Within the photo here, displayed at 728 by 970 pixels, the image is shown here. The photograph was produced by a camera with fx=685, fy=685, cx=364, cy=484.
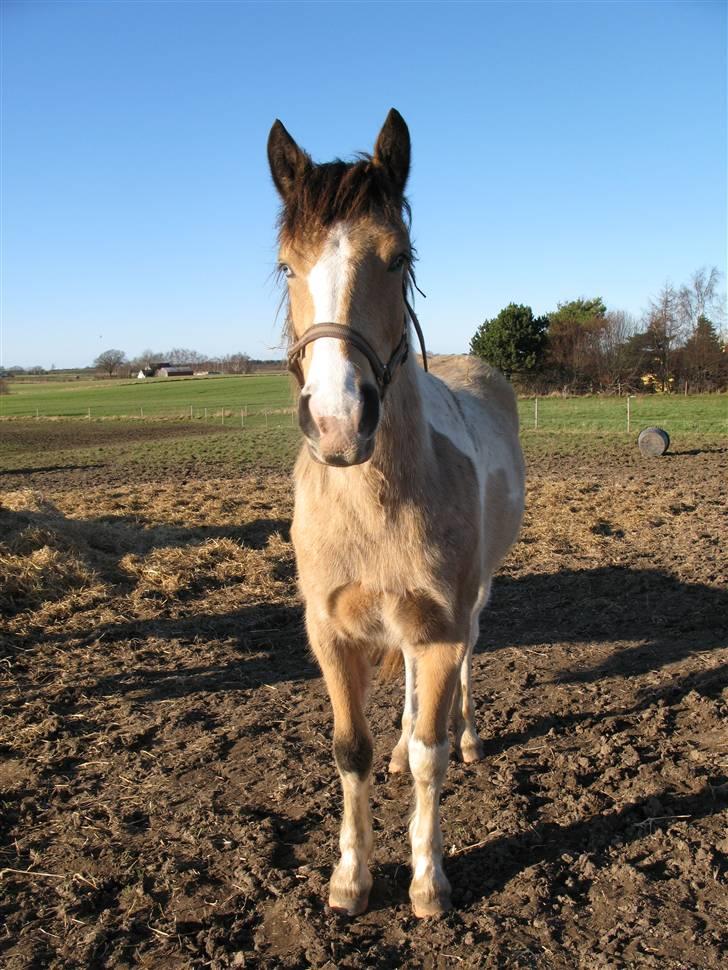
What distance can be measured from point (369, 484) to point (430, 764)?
4.07 feet

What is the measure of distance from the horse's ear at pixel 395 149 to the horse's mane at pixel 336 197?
52 millimetres

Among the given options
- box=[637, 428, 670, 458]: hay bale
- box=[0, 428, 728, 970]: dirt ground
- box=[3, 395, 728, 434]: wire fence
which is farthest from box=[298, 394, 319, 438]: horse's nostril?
box=[3, 395, 728, 434]: wire fence

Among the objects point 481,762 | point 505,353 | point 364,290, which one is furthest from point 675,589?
point 505,353

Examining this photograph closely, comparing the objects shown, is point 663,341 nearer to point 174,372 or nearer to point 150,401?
point 150,401

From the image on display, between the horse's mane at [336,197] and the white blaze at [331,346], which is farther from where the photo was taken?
the horse's mane at [336,197]

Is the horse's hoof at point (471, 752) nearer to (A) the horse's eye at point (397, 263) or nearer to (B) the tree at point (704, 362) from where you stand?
(A) the horse's eye at point (397, 263)

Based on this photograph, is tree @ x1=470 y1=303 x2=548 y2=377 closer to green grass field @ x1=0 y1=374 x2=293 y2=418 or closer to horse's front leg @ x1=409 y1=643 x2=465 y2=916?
green grass field @ x1=0 y1=374 x2=293 y2=418

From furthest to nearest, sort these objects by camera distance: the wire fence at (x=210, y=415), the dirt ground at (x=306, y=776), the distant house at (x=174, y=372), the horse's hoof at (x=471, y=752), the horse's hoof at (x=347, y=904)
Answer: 1. the distant house at (x=174, y=372)
2. the wire fence at (x=210, y=415)
3. the horse's hoof at (x=471, y=752)
4. the horse's hoof at (x=347, y=904)
5. the dirt ground at (x=306, y=776)

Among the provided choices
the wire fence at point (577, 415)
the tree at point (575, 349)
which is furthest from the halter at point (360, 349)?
the tree at point (575, 349)

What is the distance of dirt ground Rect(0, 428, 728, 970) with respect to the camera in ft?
8.80

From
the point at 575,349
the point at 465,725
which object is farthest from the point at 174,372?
the point at 465,725

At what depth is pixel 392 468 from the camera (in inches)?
108

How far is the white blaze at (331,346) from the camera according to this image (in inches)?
83.4

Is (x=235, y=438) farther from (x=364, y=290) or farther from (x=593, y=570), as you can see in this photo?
(x=364, y=290)
